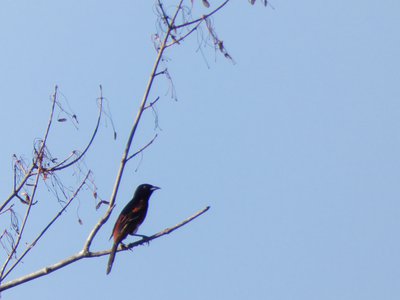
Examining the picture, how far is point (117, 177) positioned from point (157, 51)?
0.94 metres

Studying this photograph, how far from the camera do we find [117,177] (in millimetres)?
5523

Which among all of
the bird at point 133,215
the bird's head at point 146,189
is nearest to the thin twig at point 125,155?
the bird at point 133,215

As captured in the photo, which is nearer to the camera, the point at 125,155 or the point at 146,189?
the point at 125,155

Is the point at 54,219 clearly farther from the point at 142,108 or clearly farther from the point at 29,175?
the point at 142,108

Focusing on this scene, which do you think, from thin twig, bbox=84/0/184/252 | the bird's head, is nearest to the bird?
the bird's head

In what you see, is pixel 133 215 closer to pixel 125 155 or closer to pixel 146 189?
pixel 146 189

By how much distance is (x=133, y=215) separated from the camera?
31.8 feet

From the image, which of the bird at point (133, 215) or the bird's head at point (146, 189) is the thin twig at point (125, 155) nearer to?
the bird at point (133, 215)

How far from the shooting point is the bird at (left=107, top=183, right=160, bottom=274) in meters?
9.14

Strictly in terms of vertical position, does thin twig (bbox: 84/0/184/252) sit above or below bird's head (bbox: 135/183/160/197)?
below

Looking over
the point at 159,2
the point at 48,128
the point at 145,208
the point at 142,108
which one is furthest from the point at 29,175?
the point at 145,208

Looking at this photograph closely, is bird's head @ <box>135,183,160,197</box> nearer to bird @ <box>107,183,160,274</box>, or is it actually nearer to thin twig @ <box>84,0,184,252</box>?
bird @ <box>107,183,160,274</box>

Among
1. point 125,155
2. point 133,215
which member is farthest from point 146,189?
point 125,155

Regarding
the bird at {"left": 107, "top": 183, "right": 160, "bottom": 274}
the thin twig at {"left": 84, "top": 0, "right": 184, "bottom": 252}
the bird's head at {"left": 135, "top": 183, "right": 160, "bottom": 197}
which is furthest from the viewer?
the bird's head at {"left": 135, "top": 183, "right": 160, "bottom": 197}
